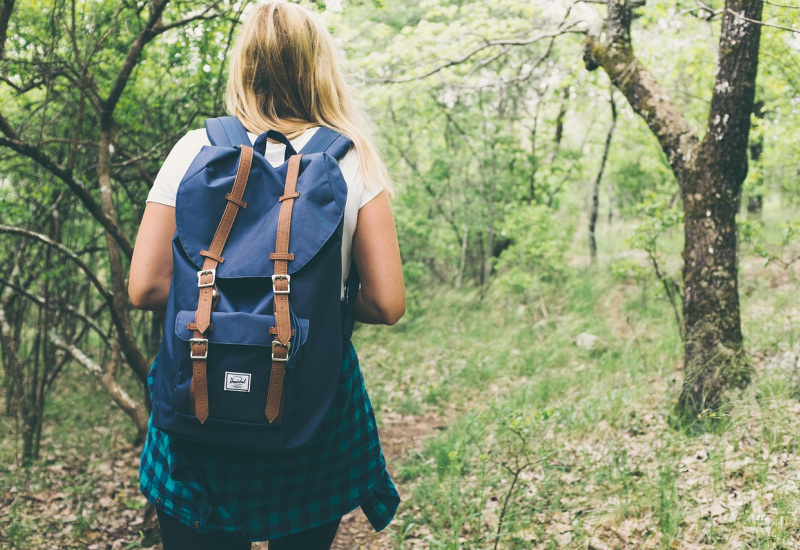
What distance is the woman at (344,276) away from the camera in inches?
50.6

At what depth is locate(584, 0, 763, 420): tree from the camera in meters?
3.69

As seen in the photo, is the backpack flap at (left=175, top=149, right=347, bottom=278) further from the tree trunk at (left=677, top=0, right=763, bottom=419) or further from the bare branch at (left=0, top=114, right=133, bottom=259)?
the tree trunk at (left=677, top=0, right=763, bottom=419)

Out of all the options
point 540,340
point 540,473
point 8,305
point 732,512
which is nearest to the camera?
point 732,512

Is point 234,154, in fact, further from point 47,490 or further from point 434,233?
point 434,233

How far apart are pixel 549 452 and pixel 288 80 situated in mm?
3014

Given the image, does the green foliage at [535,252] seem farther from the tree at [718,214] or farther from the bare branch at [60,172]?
the bare branch at [60,172]

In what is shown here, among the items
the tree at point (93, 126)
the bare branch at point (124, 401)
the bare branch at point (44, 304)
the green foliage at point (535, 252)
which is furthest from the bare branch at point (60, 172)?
the green foliage at point (535, 252)

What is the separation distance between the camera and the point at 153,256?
1280 millimetres

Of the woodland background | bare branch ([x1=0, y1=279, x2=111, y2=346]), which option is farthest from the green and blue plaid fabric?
bare branch ([x1=0, y1=279, x2=111, y2=346])

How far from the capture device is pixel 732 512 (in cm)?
267

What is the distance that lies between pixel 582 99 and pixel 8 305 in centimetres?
930

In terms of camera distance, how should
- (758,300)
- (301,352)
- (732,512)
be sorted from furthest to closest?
(758,300), (732,512), (301,352)

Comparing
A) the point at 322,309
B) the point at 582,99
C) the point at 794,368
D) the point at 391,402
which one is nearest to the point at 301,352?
the point at 322,309

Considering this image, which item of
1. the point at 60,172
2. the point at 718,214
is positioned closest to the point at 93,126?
the point at 60,172
